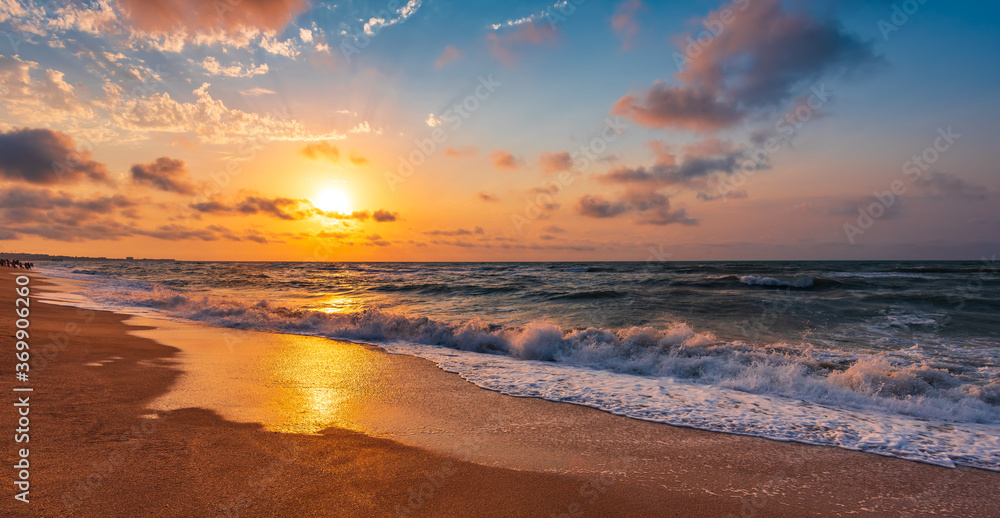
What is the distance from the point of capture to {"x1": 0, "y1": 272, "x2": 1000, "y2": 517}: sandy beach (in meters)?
3.78

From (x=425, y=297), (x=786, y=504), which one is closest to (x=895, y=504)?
(x=786, y=504)

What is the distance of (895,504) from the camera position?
417 centimetres

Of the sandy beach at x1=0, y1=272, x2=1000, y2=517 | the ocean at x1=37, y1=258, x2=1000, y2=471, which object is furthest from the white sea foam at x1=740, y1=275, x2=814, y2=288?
the sandy beach at x1=0, y1=272, x2=1000, y2=517

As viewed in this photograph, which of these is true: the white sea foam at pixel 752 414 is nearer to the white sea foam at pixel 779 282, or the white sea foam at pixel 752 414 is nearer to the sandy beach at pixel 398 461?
the sandy beach at pixel 398 461

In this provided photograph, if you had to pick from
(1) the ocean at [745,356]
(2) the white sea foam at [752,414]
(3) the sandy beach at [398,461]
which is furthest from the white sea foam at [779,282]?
(3) the sandy beach at [398,461]

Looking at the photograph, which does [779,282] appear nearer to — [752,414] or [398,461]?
[752,414]

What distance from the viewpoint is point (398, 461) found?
463cm

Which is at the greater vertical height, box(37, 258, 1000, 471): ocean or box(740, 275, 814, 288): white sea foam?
box(740, 275, 814, 288): white sea foam

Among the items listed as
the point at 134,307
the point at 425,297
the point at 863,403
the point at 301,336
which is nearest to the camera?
the point at 863,403

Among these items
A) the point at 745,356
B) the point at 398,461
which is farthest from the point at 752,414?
the point at 398,461

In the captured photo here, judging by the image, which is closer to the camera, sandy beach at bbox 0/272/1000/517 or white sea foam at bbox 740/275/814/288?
sandy beach at bbox 0/272/1000/517

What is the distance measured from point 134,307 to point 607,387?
21.6 metres

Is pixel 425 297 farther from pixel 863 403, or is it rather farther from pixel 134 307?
pixel 863 403

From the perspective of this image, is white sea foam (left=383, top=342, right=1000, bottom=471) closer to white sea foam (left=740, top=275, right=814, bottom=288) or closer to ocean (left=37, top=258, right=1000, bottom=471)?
ocean (left=37, top=258, right=1000, bottom=471)
